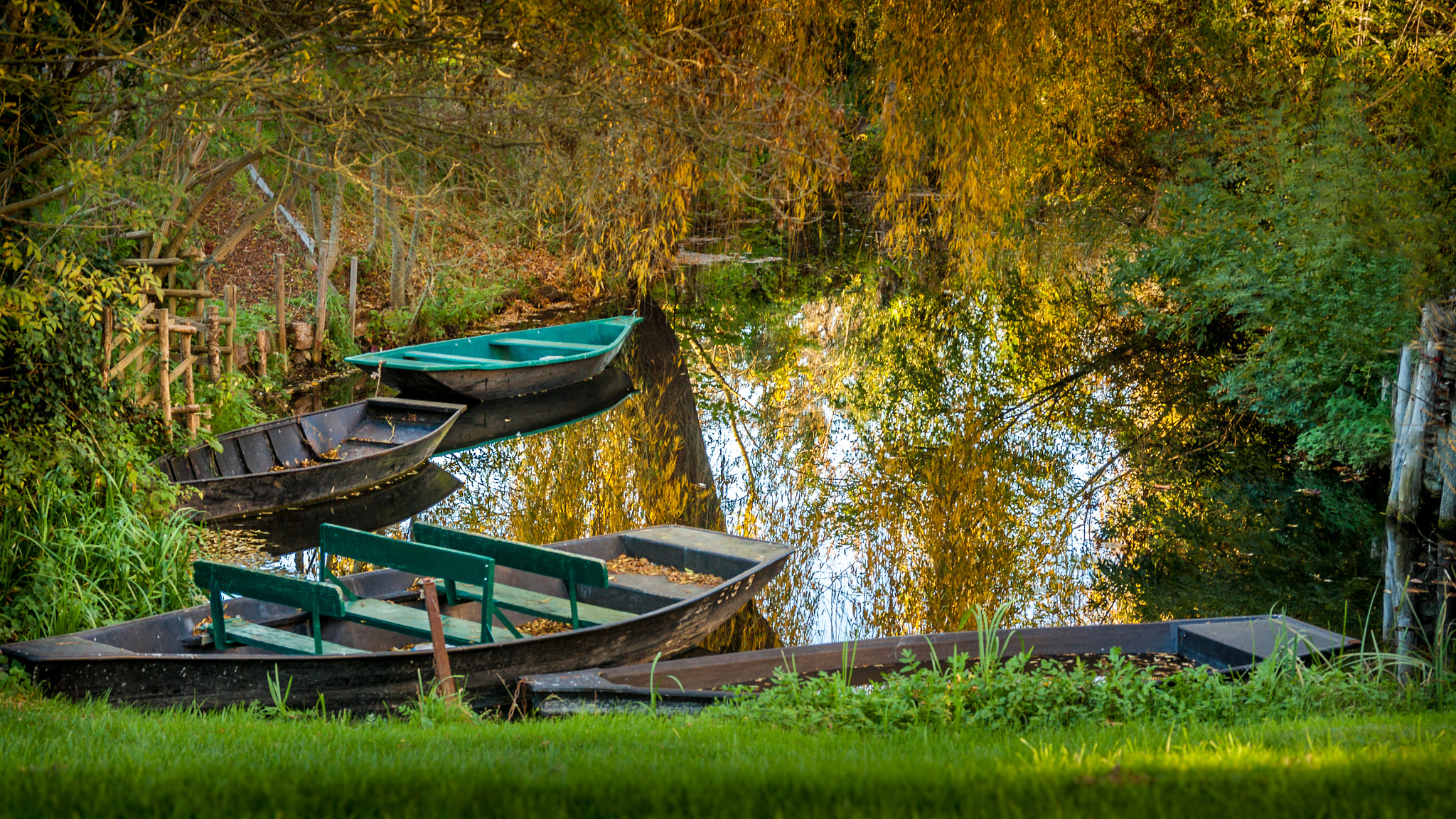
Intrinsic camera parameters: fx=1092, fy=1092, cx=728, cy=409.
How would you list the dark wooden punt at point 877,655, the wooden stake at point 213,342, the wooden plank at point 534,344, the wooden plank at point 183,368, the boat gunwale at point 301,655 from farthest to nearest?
the wooden plank at point 534,344
the wooden stake at point 213,342
the wooden plank at point 183,368
the dark wooden punt at point 877,655
the boat gunwale at point 301,655

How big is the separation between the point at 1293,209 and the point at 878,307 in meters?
11.8

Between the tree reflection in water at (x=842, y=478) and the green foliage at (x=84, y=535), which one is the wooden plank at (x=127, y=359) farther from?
the tree reflection in water at (x=842, y=478)

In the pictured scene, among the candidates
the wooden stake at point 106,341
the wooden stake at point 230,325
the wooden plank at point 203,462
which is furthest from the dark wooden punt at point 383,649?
the wooden stake at point 230,325

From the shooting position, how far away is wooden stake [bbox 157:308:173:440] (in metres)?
10.9

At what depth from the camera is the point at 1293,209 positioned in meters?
11.4

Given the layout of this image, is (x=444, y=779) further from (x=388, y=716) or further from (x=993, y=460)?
(x=993, y=460)

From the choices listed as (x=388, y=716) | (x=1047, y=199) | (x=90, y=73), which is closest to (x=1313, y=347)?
(x=1047, y=199)

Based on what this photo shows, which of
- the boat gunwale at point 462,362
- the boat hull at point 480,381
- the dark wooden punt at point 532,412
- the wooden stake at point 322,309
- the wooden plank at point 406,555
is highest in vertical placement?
the wooden stake at point 322,309

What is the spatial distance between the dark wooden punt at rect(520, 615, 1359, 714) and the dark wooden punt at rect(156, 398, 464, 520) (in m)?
5.51

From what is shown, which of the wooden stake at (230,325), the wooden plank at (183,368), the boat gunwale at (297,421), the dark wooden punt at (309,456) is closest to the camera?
the boat gunwale at (297,421)

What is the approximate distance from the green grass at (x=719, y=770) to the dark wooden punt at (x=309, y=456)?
19.6ft

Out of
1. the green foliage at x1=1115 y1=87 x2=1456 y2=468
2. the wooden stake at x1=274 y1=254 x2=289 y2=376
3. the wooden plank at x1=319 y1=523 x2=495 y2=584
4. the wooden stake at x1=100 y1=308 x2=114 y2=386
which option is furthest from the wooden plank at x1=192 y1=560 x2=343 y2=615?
the wooden stake at x1=274 y1=254 x2=289 y2=376

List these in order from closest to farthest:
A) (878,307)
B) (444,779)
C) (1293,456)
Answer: (444,779)
(1293,456)
(878,307)

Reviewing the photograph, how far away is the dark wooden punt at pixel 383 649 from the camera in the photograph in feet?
18.7
